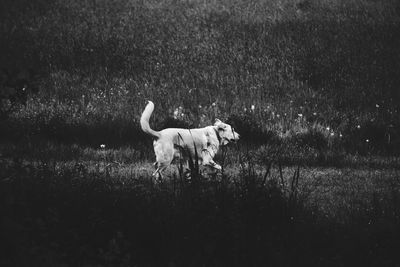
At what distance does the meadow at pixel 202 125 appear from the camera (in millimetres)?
4758

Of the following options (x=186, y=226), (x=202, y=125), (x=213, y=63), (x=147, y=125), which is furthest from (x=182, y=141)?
(x=213, y=63)

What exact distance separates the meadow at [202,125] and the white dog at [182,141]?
0.28m

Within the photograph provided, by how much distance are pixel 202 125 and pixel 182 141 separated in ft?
10.3

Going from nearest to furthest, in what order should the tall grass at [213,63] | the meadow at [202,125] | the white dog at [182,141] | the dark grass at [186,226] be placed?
the dark grass at [186,226], the meadow at [202,125], the white dog at [182,141], the tall grass at [213,63]

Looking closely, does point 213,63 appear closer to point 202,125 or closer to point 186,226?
point 202,125

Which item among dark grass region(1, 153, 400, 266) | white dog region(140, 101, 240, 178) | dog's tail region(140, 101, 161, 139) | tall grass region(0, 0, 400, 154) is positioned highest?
tall grass region(0, 0, 400, 154)

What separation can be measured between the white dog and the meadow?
0.28 meters

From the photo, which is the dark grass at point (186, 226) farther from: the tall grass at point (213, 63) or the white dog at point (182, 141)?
the tall grass at point (213, 63)

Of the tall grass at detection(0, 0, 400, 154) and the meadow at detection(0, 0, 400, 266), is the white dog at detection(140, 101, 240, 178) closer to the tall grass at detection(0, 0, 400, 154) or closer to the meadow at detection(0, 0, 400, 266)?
the meadow at detection(0, 0, 400, 266)

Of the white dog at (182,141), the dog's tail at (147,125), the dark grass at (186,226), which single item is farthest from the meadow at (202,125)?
the dog's tail at (147,125)

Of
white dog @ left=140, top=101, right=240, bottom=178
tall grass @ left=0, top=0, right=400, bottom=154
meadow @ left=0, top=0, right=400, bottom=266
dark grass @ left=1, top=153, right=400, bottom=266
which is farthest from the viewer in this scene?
tall grass @ left=0, top=0, right=400, bottom=154

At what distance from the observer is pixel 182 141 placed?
25.3 ft

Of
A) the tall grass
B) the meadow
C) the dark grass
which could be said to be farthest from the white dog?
the tall grass

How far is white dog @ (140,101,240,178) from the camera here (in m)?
7.57
